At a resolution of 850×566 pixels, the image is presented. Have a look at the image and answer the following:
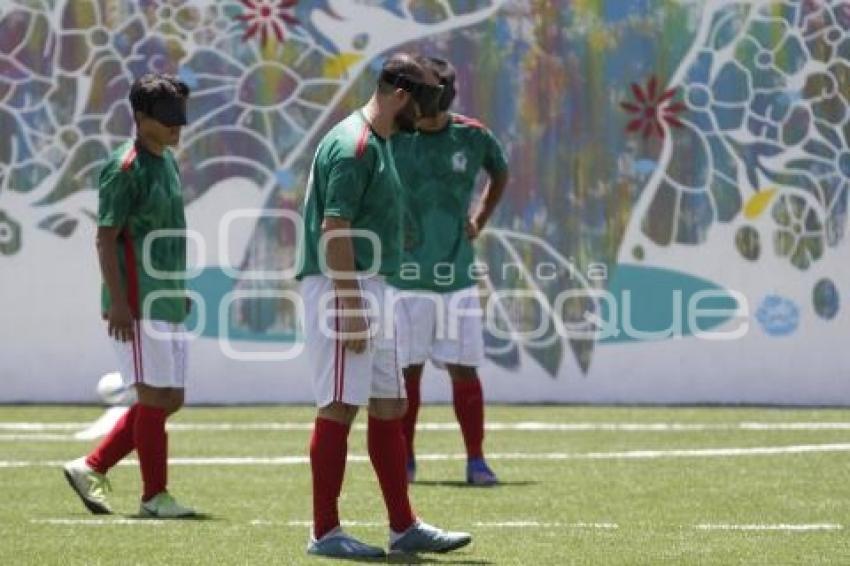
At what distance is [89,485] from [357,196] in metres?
2.59

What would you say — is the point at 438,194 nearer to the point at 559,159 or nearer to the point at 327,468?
the point at 327,468

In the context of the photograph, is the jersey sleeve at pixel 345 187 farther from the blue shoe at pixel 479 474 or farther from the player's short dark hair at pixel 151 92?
the blue shoe at pixel 479 474

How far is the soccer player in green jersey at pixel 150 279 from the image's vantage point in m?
10.1

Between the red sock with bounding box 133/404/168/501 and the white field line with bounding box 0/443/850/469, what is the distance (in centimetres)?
289

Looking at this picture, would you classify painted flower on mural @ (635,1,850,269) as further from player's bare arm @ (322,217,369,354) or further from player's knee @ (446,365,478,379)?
player's bare arm @ (322,217,369,354)

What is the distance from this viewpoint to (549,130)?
1833 cm

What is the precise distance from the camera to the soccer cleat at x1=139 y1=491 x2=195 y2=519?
10086 mm

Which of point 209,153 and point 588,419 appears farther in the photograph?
point 209,153

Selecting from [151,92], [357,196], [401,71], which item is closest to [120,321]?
[151,92]

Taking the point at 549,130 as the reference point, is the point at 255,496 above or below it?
below

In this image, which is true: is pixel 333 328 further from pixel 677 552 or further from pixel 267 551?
pixel 677 552

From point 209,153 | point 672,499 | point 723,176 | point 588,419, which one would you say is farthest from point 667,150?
point 672,499

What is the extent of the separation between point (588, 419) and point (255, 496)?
607 centimetres

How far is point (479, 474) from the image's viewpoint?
12000mm
